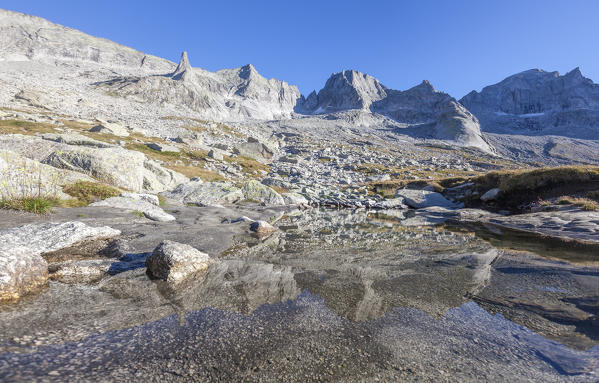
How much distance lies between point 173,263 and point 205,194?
18594mm

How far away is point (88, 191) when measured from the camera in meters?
14.2

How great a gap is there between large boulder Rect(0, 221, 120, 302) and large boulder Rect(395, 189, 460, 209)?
29.5 metres

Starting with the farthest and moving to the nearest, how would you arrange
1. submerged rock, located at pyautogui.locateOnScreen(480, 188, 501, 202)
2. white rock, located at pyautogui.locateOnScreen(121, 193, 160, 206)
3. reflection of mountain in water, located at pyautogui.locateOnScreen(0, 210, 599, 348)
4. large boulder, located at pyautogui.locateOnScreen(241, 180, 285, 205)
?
large boulder, located at pyautogui.locateOnScreen(241, 180, 285, 205), submerged rock, located at pyautogui.locateOnScreen(480, 188, 501, 202), white rock, located at pyautogui.locateOnScreen(121, 193, 160, 206), reflection of mountain in water, located at pyautogui.locateOnScreen(0, 210, 599, 348)

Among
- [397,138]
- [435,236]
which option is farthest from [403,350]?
[397,138]

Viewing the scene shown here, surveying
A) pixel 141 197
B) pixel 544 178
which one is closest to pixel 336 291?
pixel 141 197

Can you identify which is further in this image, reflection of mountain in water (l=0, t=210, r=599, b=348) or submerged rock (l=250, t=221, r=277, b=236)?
submerged rock (l=250, t=221, r=277, b=236)

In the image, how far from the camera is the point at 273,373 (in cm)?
337

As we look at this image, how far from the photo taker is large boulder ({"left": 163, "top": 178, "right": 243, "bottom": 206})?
2204 centimetres

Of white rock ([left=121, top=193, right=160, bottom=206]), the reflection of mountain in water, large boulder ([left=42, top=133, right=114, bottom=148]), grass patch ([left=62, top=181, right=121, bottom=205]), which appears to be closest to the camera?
the reflection of mountain in water

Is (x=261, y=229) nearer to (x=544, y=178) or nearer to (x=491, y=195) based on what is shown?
(x=491, y=195)

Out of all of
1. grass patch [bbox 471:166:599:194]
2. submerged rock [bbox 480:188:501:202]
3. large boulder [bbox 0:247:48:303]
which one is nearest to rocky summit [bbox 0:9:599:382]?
large boulder [bbox 0:247:48:303]

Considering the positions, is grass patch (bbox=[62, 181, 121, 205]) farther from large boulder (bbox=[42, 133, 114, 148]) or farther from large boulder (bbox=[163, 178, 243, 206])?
large boulder (bbox=[42, 133, 114, 148])

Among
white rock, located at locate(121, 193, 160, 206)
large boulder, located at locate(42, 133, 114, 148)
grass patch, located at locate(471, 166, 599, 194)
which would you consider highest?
large boulder, located at locate(42, 133, 114, 148)

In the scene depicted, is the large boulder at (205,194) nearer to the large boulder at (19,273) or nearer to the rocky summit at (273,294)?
the rocky summit at (273,294)
